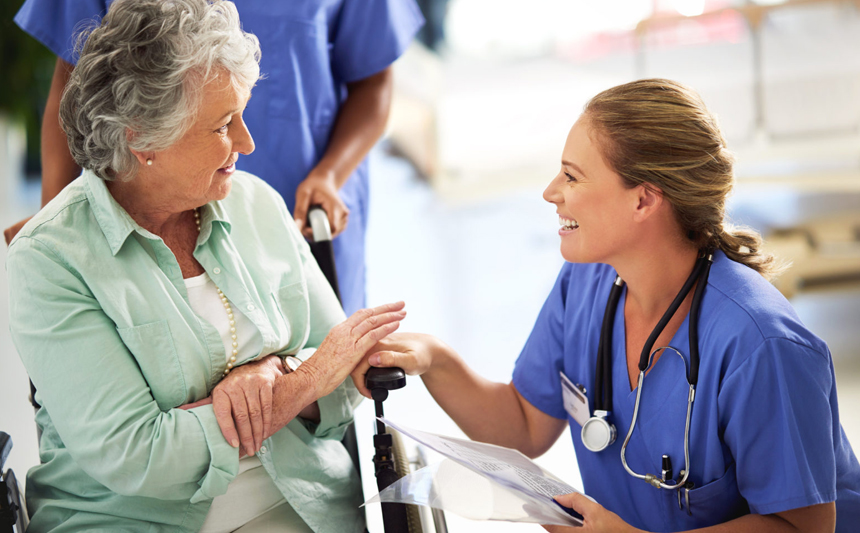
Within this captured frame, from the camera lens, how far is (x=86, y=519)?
1.30m

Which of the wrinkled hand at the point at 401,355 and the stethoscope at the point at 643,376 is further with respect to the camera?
the wrinkled hand at the point at 401,355

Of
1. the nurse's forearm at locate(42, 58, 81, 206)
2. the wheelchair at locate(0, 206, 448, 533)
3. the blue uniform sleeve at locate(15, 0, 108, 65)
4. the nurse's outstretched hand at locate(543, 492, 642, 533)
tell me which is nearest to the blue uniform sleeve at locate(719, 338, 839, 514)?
the nurse's outstretched hand at locate(543, 492, 642, 533)

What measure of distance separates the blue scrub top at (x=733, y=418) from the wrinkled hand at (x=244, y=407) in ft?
2.05

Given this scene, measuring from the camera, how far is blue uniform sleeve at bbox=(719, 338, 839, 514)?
120cm

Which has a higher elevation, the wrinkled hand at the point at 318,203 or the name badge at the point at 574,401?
the wrinkled hand at the point at 318,203

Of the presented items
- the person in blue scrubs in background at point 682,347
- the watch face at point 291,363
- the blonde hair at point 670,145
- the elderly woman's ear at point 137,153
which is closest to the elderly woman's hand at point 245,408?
the watch face at point 291,363

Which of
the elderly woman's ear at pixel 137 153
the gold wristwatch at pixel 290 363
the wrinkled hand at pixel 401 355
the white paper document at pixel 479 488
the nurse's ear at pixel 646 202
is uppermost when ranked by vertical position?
the elderly woman's ear at pixel 137 153

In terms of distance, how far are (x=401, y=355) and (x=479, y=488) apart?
1.15 ft

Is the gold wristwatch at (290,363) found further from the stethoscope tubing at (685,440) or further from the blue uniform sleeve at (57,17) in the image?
the blue uniform sleeve at (57,17)

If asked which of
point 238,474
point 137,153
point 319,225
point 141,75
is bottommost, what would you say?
point 238,474

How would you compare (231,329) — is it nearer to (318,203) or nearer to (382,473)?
(382,473)

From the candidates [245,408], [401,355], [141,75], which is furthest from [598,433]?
[141,75]

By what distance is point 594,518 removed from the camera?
1.25 metres

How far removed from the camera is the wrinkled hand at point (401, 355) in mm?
1441
